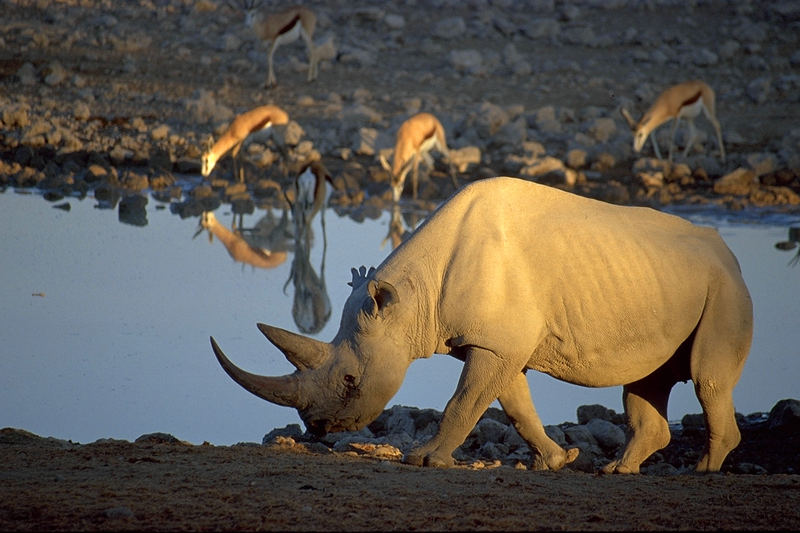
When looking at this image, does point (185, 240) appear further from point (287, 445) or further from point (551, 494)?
point (551, 494)

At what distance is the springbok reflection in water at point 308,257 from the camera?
12539 millimetres

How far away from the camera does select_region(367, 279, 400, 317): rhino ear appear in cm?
656

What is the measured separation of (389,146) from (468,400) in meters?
15.1

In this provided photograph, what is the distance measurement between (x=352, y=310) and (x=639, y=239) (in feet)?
5.40

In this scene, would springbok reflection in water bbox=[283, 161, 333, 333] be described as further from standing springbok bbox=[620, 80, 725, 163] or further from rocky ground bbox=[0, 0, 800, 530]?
standing springbok bbox=[620, 80, 725, 163]

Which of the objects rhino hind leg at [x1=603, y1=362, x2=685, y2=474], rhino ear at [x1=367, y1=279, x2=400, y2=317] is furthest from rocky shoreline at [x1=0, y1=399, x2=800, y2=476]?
rhino ear at [x1=367, y1=279, x2=400, y2=317]

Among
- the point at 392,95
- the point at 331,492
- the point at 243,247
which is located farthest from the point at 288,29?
the point at 331,492

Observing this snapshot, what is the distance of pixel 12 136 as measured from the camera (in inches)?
853

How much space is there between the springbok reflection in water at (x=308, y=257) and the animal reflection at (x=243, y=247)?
0.83 ft

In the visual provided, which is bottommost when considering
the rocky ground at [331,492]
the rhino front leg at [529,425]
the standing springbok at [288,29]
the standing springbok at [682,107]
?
the rocky ground at [331,492]

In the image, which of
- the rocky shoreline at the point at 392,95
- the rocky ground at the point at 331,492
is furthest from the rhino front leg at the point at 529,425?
the rocky shoreline at the point at 392,95

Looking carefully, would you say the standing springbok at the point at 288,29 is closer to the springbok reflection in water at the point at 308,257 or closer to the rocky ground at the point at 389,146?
the rocky ground at the point at 389,146

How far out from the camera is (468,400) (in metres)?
6.64

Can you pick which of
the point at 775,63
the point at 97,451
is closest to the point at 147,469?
the point at 97,451
